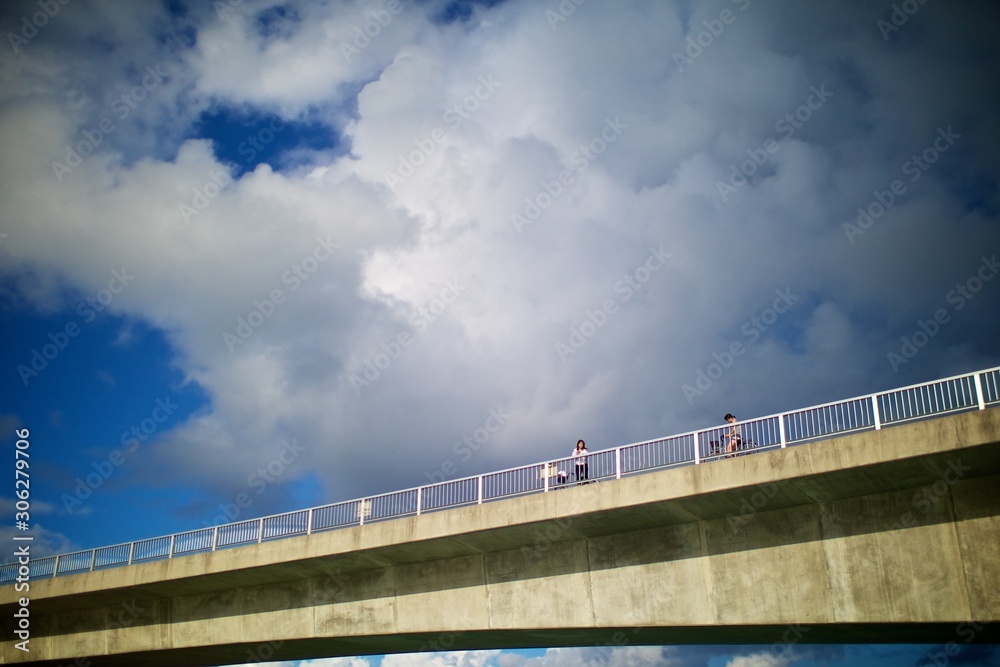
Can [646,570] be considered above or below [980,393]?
below

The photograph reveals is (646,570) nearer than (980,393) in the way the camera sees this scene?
No

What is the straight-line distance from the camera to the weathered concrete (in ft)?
59.0

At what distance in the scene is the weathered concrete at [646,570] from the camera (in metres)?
18.0

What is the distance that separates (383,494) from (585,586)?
681 cm

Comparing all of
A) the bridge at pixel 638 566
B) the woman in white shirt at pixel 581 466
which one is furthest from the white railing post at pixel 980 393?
the woman in white shirt at pixel 581 466

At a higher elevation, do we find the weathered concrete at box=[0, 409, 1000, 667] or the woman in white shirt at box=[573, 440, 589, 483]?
the woman in white shirt at box=[573, 440, 589, 483]

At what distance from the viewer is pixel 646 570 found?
2186cm

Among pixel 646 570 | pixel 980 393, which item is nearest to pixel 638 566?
pixel 646 570

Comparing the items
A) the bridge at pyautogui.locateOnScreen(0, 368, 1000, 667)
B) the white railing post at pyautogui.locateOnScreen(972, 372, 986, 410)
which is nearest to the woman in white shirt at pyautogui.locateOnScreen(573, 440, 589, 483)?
the bridge at pyautogui.locateOnScreen(0, 368, 1000, 667)

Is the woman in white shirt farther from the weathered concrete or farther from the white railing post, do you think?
the white railing post

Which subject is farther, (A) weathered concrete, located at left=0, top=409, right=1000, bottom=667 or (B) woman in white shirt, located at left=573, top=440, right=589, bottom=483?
(B) woman in white shirt, located at left=573, top=440, right=589, bottom=483

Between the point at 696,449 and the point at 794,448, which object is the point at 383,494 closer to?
the point at 696,449

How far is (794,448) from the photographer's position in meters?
19.1

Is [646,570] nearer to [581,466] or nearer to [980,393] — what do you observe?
[581,466]
